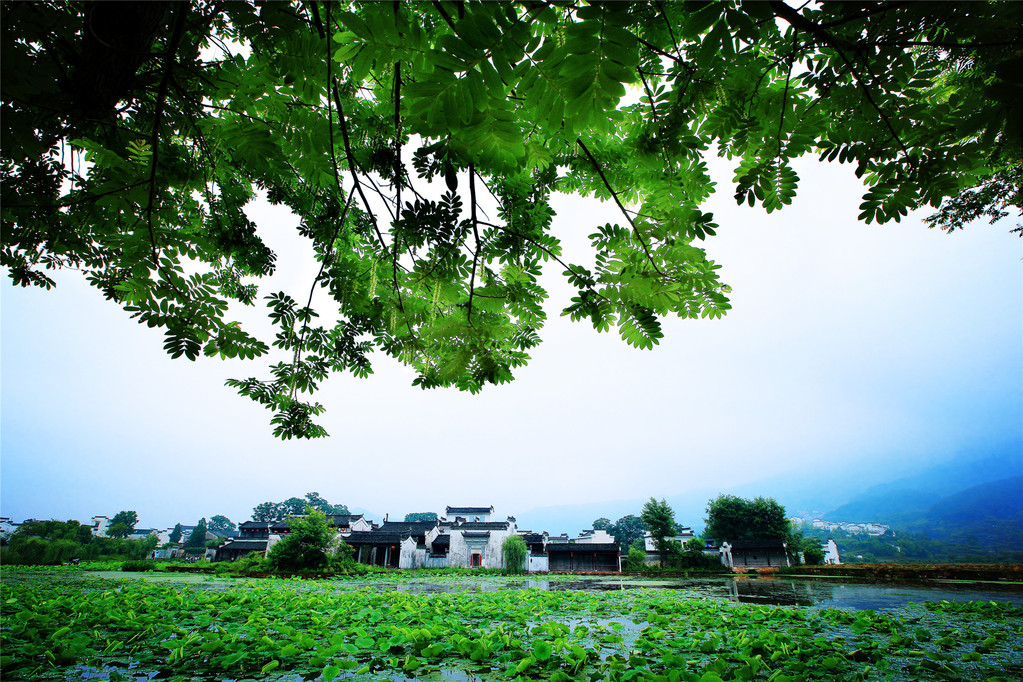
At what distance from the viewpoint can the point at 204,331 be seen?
1.84 meters

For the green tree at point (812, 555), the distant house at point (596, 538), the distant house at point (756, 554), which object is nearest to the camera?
the green tree at point (812, 555)

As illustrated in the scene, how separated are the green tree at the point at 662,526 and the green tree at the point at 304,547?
2237 centimetres

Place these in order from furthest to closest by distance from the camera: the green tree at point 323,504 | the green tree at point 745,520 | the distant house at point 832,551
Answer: the green tree at point 323,504 → the distant house at point 832,551 → the green tree at point 745,520

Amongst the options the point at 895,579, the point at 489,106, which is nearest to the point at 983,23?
the point at 489,106

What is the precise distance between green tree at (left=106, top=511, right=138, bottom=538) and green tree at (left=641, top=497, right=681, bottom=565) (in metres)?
47.3

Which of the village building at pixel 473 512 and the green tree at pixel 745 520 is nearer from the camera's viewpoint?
the green tree at pixel 745 520

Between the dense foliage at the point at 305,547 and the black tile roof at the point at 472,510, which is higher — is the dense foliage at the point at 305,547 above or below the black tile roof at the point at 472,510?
below

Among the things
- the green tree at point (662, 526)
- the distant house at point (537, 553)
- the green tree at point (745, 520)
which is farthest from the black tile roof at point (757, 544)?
the distant house at point (537, 553)

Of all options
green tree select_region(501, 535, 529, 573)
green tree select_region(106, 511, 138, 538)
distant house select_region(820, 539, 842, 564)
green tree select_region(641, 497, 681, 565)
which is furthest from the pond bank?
green tree select_region(106, 511, 138, 538)

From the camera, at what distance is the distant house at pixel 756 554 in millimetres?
27328

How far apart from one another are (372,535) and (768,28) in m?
34.1

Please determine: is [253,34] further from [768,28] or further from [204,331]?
[768,28]

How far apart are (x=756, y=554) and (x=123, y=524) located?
187ft

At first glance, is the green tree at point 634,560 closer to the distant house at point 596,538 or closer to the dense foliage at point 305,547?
the distant house at point 596,538
